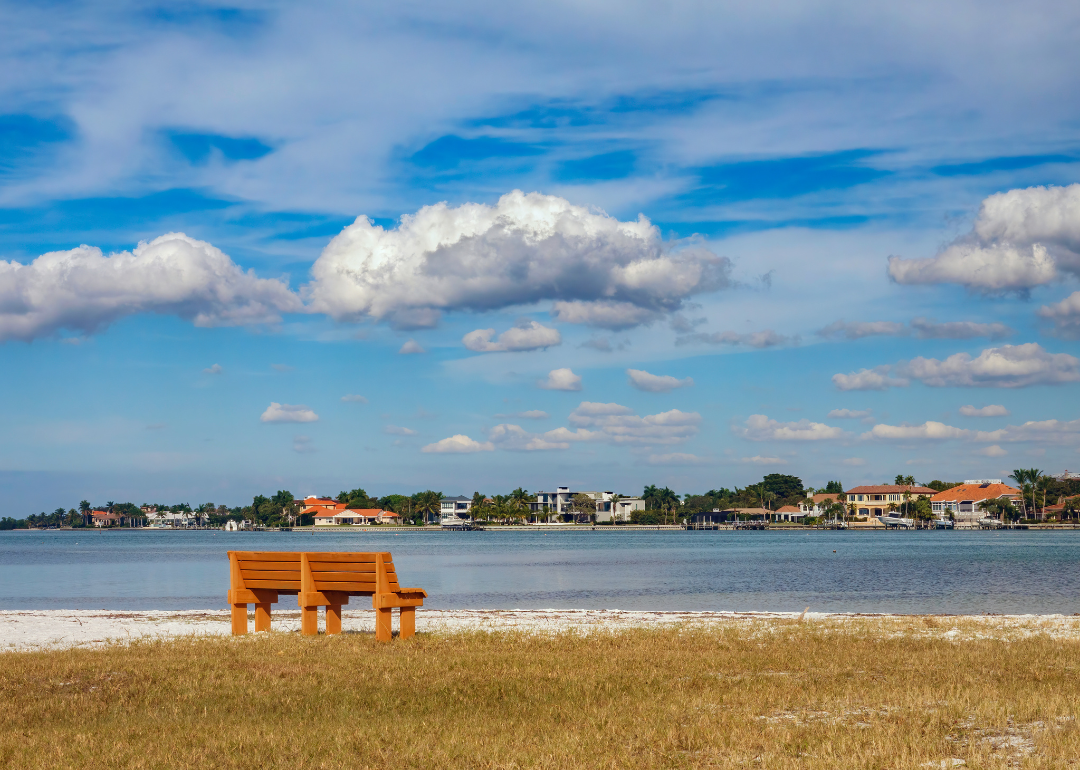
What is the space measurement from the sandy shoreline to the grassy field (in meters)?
2.35

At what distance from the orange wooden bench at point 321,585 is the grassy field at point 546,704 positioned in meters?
0.79


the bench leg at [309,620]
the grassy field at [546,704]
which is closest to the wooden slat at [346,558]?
the bench leg at [309,620]

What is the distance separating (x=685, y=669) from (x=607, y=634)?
433 centimetres

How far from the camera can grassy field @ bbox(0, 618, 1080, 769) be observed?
7.64 metres

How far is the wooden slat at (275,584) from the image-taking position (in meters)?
16.4

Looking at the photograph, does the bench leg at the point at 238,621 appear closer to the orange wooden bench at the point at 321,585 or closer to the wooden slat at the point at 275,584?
the orange wooden bench at the point at 321,585

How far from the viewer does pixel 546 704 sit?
9883 millimetres

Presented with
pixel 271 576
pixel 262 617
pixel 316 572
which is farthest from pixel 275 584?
pixel 262 617

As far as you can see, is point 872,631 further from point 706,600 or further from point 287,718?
point 706,600


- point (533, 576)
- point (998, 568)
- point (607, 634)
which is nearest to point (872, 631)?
point (607, 634)

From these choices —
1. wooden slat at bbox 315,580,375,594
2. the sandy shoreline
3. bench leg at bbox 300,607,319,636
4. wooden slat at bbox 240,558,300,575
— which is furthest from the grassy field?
the sandy shoreline

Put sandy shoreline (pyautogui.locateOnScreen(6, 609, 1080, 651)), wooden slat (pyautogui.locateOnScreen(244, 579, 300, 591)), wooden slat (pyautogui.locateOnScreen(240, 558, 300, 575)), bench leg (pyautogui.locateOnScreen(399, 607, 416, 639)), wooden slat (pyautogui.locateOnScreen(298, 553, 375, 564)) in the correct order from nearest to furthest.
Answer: bench leg (pyautogui.locateOnScreen(399, 607, 416, 639)) < wooden slat (pyautogui.locateOnScreen(298, 553, 375, 564)) < wooden slat (pyautogui.locateOnScreen(244, 579, 300, 591)) < wooden slat (pyautogui.locateOnScreen(240, 558, 300, 575)) < sandy shoreline (pyautogui.locateOnScreen(6, 609, 1080, 651))

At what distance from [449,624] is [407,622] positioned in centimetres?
490

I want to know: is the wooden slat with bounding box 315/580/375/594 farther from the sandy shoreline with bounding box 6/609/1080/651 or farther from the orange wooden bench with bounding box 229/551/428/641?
the sandy shoreline with bounding box 6/609/1080/651
